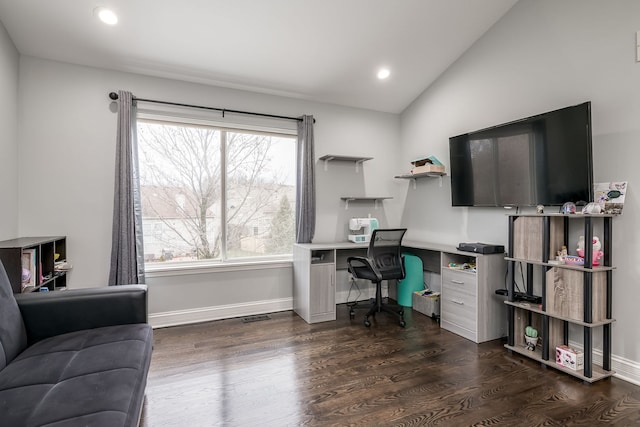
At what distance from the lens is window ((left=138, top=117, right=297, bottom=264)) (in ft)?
10.8

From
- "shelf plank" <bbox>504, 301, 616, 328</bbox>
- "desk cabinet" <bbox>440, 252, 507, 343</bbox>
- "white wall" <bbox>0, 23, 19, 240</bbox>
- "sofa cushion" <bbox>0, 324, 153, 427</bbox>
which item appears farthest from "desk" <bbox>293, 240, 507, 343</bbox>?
"white wall" <bbox>0, 23, 19, 240</bbox>

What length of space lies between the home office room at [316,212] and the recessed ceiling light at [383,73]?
4 centimetres

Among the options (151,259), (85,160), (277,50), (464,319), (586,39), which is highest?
(277,50)

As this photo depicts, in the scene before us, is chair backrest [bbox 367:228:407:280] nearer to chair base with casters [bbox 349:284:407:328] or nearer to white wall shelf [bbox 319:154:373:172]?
chair base with casters [bbox 349:284:407:328]

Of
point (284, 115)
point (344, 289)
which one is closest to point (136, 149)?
point (284, 115)

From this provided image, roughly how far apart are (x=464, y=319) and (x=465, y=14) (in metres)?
2.82

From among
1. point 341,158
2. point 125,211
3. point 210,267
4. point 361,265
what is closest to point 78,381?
point 125,211

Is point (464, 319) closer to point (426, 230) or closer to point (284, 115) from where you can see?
point (426, 230)

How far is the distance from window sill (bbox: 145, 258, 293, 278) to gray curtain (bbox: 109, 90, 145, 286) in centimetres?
21

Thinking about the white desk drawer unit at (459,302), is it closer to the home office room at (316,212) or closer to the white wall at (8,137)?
the home office room at (316,212)

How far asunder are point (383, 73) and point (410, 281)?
246 cm

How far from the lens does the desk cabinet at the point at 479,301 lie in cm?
285

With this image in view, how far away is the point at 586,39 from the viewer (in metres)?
2.42

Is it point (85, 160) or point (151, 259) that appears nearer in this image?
point (85, 160)
